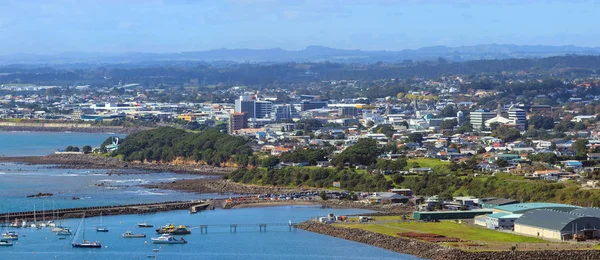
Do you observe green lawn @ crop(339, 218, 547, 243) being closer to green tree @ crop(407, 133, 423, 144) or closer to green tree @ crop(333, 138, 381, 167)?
green tree @ crop(333, 138, 381, 167)

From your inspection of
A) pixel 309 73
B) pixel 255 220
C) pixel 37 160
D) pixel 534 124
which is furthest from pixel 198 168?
pixel 309 73

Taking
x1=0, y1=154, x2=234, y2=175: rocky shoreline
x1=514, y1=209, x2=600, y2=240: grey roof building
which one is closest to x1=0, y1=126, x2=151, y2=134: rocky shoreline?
x1=0, y1=154, x2=234, y2=175: rocky shoreline

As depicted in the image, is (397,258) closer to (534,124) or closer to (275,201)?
(275,201)

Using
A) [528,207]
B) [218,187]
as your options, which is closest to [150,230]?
[528,207]

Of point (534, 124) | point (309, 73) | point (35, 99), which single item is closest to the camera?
point (534, 124)

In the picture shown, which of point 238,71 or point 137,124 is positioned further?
point 238,71
